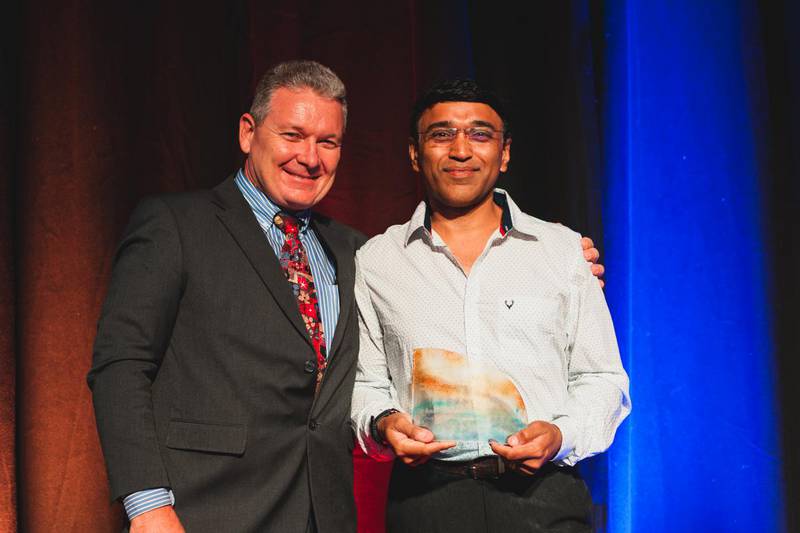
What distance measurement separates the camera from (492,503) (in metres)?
1.48

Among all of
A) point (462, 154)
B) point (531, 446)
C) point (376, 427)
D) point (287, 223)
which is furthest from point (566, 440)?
point (287, 223)

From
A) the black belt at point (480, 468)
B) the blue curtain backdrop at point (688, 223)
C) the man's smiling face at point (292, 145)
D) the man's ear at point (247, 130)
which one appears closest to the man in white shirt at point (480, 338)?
the black belt at point (480, 468)

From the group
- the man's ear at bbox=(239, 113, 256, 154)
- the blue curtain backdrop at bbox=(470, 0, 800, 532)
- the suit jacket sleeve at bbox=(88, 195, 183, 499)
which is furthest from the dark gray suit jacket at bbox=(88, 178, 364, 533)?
the blue curtain backdrop at bbox=(470, 0, 800, 532)

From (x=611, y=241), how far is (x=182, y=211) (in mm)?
1390

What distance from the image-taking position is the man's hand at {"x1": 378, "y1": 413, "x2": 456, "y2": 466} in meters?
1.39

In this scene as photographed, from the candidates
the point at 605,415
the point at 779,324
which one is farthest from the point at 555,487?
the point at 779,324

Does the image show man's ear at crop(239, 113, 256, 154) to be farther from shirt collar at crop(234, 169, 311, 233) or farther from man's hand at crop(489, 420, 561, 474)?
man's hand at crop(489, 420, 561, 474)

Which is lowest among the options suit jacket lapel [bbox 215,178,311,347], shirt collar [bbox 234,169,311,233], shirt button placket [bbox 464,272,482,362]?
shirt button placket [bbox 464,272,482,362]

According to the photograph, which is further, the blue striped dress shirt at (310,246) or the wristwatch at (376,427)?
the blue striped dress shirt at (310,246)

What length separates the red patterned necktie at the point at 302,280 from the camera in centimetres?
158

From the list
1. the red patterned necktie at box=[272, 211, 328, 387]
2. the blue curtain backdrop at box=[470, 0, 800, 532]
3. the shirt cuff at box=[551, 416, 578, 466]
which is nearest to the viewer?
the shirt cuff at box=[551, 416, 578, 466]

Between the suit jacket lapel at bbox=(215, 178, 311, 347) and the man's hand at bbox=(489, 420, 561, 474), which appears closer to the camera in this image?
the man's hand at bbox=(489, 420, 561, 474)

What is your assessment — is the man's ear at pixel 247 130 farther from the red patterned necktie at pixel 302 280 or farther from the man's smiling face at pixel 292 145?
the red patterned necktie at pixel 302 280

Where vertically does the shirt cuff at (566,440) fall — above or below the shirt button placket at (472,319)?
below
